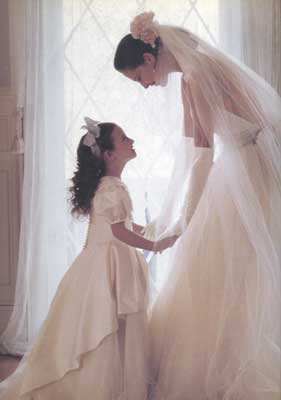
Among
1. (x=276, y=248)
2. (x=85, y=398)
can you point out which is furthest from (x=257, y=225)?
(x=85, y=398)

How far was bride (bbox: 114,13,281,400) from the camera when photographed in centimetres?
167

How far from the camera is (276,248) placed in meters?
1.71

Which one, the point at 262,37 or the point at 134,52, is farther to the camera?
the point at 262,37

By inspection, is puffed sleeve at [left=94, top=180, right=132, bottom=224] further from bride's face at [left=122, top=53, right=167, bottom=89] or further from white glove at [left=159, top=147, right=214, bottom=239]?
bride's face at [left=122, top=53, right=167, bottom=89]

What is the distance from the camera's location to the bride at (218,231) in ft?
5.46

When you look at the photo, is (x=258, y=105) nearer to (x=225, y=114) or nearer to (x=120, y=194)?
(x=225, y=114)

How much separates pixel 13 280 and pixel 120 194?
1.02m

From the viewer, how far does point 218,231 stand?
1.75m

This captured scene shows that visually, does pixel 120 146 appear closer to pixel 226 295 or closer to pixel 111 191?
pixel 111 191

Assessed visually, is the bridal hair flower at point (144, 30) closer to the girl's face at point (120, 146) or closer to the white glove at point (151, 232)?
the girl's face at point (120, 146)

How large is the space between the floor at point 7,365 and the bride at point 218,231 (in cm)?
72

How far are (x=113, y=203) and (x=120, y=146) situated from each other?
0.21 meters

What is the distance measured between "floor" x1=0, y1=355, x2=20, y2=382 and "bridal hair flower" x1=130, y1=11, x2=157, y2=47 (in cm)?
136

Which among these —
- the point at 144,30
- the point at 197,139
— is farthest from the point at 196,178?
the point at 144,30
